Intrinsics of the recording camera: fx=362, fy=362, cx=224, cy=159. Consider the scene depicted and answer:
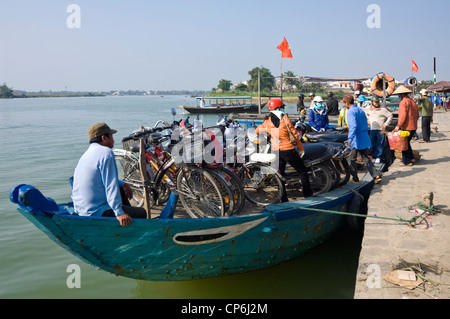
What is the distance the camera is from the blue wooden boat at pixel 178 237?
3.58 meters

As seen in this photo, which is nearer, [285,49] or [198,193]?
A: [198,193]

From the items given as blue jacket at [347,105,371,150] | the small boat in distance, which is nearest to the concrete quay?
blue jacket at [347,105,371,150]

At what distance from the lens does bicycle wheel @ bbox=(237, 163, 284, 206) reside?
5176 millimetres

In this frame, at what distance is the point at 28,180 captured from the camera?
12.0m

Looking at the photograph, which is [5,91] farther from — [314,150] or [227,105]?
[314,150]

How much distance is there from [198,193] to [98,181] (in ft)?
5.54

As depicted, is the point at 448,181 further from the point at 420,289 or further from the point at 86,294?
the point at 86,294

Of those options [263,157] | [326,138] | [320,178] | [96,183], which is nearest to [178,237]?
[96,183]

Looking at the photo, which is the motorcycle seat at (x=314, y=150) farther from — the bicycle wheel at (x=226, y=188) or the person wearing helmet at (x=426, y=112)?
the person wearing helmet at (x=426, y=112)

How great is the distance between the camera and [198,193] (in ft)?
16.0

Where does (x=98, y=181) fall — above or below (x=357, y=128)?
below

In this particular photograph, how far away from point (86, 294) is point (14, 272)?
1607 mm
